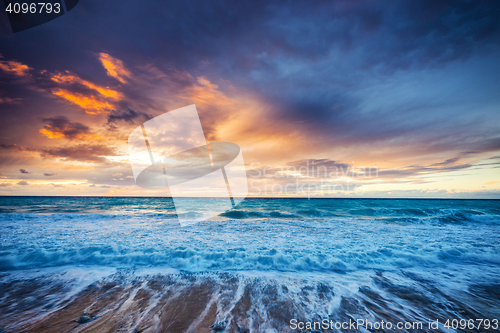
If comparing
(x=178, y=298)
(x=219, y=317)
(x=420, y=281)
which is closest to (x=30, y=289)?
(x=178, y=298)

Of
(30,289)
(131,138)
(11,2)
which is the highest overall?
(11,2)

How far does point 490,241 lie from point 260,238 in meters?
12.8

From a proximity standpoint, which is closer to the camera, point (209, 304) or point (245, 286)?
point (209, 304)

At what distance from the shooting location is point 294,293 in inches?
180

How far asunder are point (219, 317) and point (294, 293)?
2079mm

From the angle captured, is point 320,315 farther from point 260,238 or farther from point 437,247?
point 437,247

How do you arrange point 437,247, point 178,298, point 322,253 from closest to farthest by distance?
1. point 178,298
2. point 322,253
3. point 437,247

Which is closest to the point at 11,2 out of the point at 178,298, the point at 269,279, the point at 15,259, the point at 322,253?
the point at 15,259

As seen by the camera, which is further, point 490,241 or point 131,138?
point 490,241

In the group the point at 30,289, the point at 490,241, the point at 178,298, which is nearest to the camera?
the point at 178,298

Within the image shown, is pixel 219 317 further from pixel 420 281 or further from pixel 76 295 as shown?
pixel 420 281

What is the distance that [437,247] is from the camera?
818 cm

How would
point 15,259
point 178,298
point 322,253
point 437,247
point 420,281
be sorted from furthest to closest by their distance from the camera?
point 437,247
point 322,253
point 15,259
point 420,281
point 178,298

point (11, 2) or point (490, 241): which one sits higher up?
point (11, 2)
